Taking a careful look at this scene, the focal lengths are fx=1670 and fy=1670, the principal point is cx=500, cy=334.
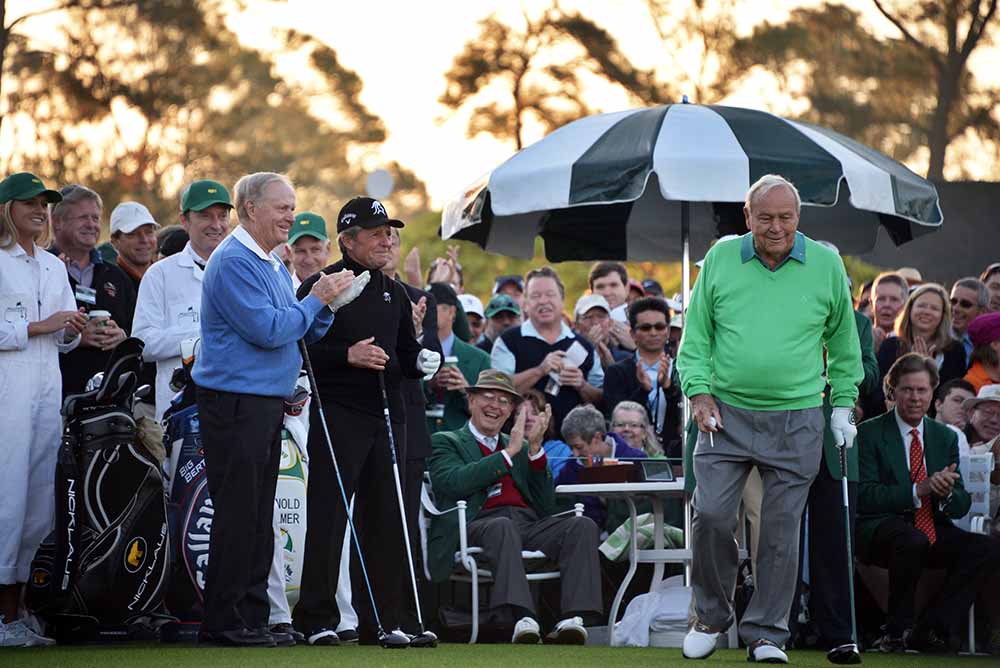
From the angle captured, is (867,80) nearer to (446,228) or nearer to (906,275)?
(906,275)

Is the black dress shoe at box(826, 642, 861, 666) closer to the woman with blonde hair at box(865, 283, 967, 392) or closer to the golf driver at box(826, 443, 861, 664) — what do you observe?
the golf driver at box(826, 443, 861, 664)

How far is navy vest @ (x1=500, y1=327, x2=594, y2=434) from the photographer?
10211 mm

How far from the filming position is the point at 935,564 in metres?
8.65

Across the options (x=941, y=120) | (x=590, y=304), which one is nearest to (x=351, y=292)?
(x=590, y=304)

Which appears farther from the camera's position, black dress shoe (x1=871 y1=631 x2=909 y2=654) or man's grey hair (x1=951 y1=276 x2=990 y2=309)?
man's grey hair (x1=951 y1=276 x2=990 y2=309)

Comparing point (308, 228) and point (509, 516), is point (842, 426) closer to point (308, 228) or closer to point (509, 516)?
point (509, 516)

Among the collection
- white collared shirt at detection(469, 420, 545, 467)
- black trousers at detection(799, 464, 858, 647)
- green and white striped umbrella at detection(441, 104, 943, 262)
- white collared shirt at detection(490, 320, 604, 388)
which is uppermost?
green and white striped umbrella at detection(441, 104, 943, 262)

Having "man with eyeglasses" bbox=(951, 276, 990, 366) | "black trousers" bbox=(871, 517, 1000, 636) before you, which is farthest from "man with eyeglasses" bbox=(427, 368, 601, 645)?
"man with eyeglasses" bbox=(951, 276, 990, 366)

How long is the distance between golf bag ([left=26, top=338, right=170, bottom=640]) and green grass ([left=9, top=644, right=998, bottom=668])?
224mm

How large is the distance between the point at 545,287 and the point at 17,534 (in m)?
4.03

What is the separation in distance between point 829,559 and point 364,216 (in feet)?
8.65

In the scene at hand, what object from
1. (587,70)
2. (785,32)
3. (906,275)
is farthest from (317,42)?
(906,275)

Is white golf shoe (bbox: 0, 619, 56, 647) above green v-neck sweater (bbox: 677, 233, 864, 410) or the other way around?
the other way around

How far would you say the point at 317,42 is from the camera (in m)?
34.9
